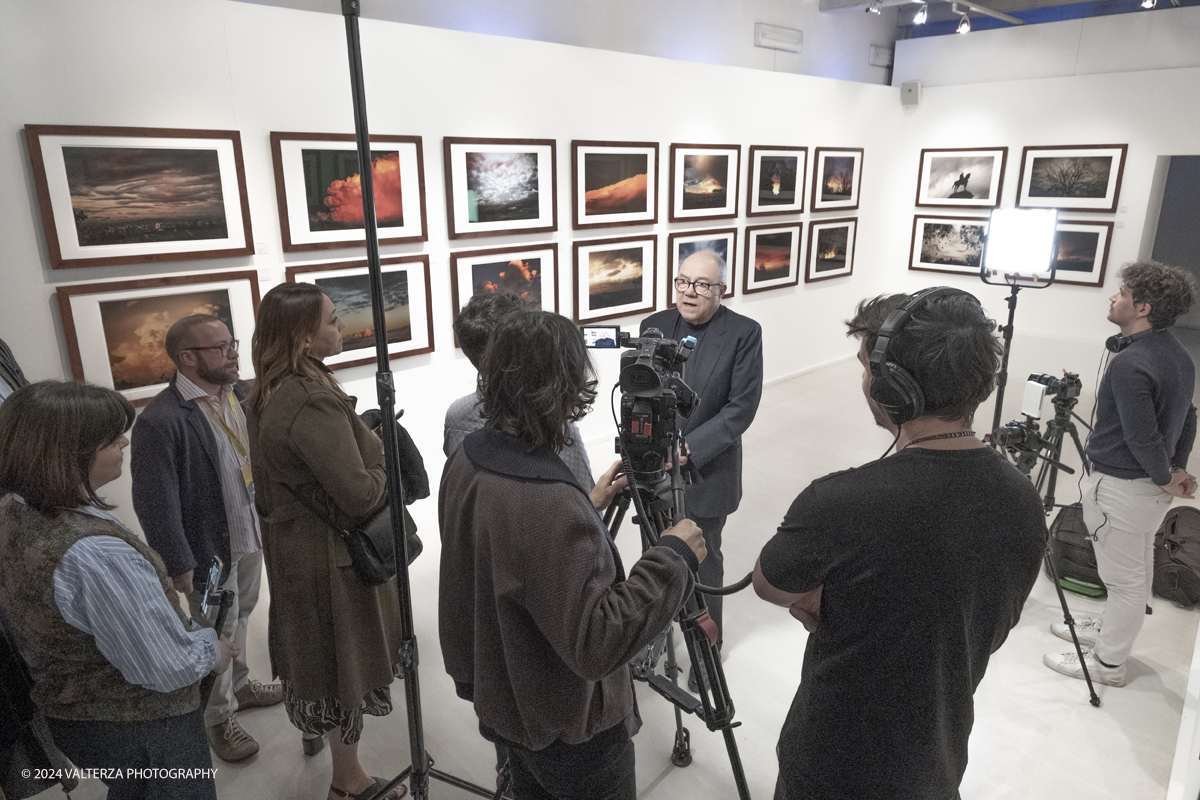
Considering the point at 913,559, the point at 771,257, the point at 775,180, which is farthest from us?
the point at 771,257

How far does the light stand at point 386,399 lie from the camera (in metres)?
1.26

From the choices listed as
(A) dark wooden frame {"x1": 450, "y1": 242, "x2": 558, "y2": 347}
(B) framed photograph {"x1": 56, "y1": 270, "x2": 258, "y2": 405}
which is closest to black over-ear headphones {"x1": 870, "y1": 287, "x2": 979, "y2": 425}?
(B) framed photograph {"x1": 56, "y1": 270, "x2": 258, "y2": 405}

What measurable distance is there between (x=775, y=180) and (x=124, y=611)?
23.0 ft

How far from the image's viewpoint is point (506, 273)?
5.19m

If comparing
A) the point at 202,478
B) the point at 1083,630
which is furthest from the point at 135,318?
the point at 1083,630

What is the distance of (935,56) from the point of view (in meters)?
8.77

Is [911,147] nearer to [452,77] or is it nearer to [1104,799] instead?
[452,77]

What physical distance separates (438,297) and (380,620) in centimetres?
301

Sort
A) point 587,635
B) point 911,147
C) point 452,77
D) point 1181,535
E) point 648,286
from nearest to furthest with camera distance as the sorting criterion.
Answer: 1. point 587,635
2. point 1181,535
3. point 452,77
4. point 648,286
5. point 911,147

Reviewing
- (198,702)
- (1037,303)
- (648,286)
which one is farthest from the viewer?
(1037,303)

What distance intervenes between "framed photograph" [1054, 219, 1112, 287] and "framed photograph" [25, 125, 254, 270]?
26.2 feet

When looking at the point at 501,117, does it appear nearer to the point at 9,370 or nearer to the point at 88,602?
the point at 9,370

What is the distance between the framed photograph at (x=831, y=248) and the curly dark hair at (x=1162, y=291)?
210 inches

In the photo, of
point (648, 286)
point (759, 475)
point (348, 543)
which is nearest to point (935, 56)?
point (648, 286)
